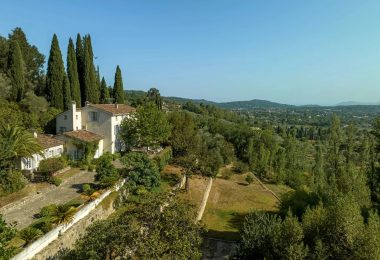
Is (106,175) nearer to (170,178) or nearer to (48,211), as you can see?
(48,211)

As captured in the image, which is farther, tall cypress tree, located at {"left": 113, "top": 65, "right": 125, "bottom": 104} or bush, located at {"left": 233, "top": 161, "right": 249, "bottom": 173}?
tall cypress tree, located at {"left": 113, "top": 65, "right": 125, "bottom": 104}

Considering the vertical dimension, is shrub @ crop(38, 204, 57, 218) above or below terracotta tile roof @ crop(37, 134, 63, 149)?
below

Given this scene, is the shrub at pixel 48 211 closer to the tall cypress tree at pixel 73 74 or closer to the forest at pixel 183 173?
the forest at pixel 183 173

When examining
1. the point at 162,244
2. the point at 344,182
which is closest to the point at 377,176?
the point at 344,182

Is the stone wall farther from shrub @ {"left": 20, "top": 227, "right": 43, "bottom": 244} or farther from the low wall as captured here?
shrub @ {"left": 20, "top": 227, "right": 43, "bottom": 244}

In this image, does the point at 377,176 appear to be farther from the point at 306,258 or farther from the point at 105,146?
the point at 105,146

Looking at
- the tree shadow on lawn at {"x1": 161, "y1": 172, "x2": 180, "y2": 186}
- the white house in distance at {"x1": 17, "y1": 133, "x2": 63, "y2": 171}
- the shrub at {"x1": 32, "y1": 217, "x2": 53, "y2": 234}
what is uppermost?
the white house in distance at {"x1": 17, "y1": 133, "x2": 63, "y2": 171}

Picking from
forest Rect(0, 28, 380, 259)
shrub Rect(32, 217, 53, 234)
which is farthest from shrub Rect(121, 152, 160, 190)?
shrub Rect(32, 217, 53, 234)
